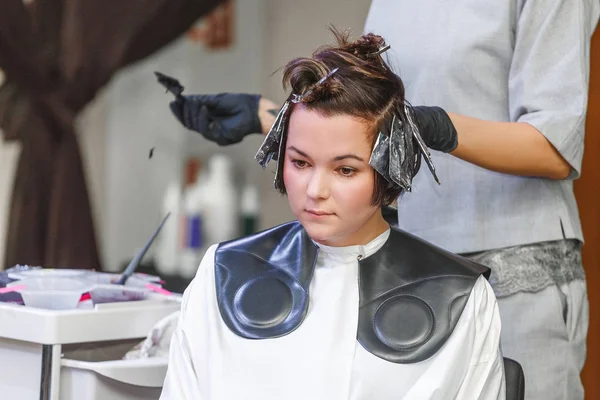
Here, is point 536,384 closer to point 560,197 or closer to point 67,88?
point 560,197

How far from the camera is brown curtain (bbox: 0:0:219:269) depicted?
307 centimetres

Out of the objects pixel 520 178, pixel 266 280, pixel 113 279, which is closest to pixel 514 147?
pixel 520 178

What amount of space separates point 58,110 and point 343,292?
2016 millimetres

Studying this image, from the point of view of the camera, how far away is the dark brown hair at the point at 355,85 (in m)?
1.29

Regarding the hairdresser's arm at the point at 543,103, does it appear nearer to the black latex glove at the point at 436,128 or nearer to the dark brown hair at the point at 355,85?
the black latex glove at the point at 436,128

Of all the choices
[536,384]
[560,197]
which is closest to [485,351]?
[536,384]

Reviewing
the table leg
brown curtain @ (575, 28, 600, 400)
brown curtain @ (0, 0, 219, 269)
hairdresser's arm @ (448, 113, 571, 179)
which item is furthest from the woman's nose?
brown curtain @ (0, 0, 219, 269)

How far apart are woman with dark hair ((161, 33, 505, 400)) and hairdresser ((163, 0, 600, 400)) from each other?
0.67 feet

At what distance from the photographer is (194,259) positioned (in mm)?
A: 3377

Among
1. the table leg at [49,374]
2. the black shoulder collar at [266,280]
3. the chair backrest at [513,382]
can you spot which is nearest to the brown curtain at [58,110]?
the table leg at [49,374]

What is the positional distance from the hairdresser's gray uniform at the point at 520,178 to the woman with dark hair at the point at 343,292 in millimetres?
208

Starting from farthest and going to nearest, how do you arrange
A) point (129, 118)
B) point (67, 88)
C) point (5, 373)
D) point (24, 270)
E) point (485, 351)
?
point (129, 118) → point (67, 88) → point (24, 270) → point (5, 373) → point (485, 351)

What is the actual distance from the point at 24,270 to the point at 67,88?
1489 millimetres

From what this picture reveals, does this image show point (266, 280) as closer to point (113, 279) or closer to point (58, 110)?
point (113, 279)
